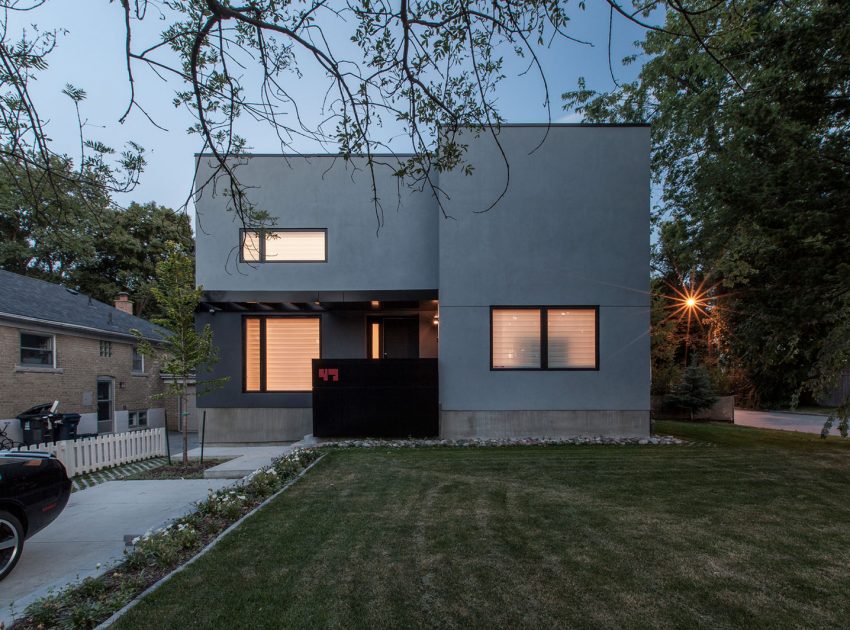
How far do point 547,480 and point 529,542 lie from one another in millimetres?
2410

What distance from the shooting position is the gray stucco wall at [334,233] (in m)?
11.2

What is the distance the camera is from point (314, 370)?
10078mm

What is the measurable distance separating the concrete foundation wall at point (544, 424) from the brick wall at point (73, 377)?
11624 mm

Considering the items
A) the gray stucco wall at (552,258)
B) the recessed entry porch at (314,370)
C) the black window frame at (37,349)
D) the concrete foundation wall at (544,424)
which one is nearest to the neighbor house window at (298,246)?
the recessed entry porch at (314,370)

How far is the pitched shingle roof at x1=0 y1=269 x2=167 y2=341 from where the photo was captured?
1422 cm

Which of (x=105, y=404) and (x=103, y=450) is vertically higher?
(x=103, y=450)

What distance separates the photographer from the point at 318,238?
446 inches

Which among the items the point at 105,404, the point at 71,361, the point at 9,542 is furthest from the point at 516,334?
the point at 105,404

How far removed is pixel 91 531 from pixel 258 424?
5786mm

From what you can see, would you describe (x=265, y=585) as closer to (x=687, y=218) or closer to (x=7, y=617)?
(x=7, y=617)

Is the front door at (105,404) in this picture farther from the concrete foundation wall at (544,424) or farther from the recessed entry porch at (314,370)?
the concrete foundation wall at (544,424)

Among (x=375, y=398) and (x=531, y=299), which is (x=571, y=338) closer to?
(x=531, y=299)

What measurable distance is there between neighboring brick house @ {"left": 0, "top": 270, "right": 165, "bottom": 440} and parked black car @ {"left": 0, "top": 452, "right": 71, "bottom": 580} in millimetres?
9492

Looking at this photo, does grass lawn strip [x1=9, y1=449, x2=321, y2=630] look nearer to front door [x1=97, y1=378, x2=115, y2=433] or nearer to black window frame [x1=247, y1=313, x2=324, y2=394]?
black window frame [x1=247, y1=313, x2=324, y2=394]
